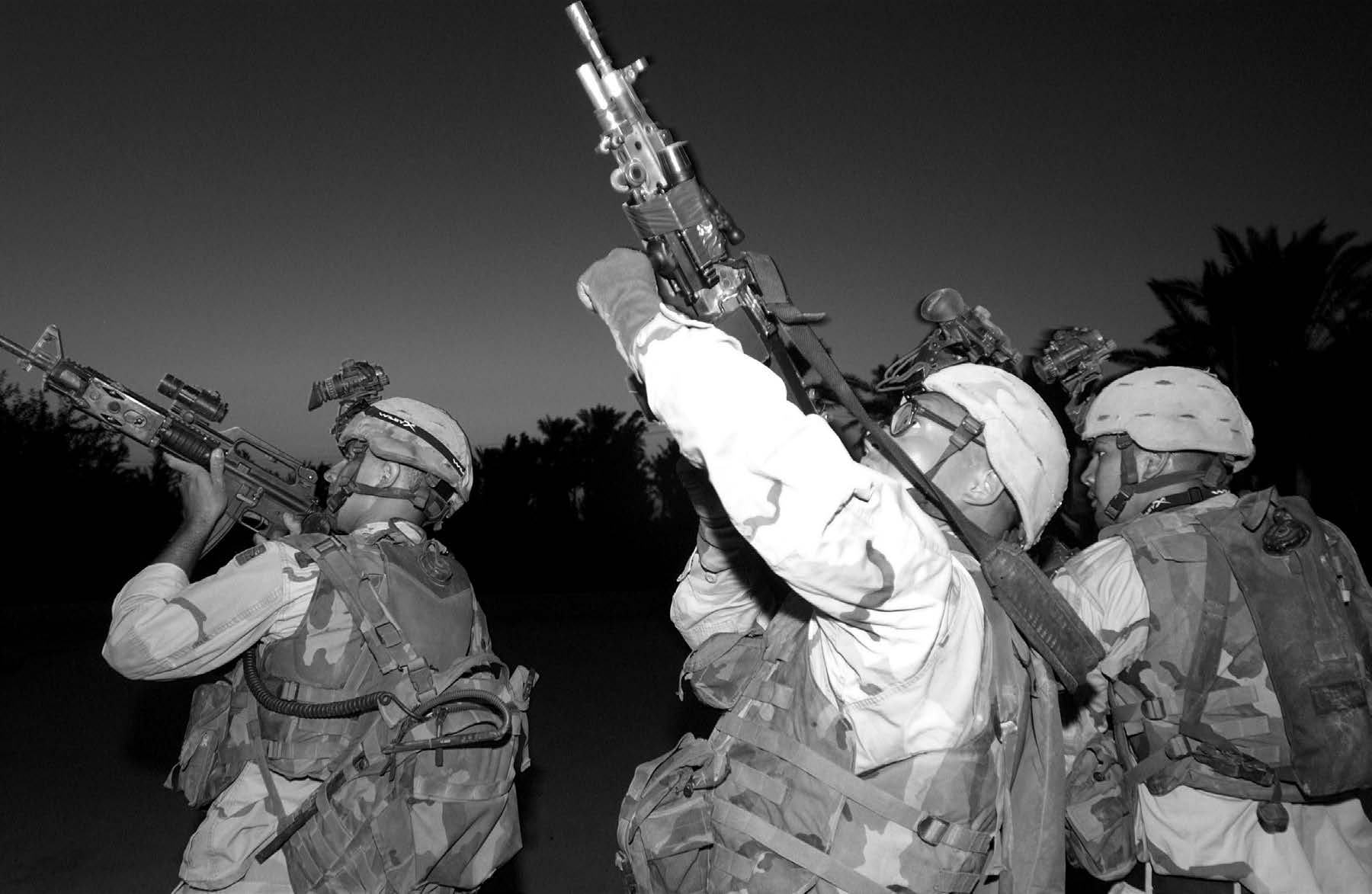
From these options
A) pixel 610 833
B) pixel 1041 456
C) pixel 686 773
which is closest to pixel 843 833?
pixel 686 773

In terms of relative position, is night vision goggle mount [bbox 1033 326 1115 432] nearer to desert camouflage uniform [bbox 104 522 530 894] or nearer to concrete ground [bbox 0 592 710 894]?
desert camouflage uniform [bbox 104 522 530 894]

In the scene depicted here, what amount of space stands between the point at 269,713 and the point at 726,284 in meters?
2.20

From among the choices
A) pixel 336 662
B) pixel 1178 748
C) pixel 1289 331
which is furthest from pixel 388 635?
pixel 1289 331

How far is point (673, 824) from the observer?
80.7 inches

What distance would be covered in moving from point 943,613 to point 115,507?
51.9 ft

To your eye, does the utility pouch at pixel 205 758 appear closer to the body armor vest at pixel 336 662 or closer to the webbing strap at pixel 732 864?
the body armor vest at pixel 336 662

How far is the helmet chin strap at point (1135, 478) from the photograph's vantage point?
3332 mm

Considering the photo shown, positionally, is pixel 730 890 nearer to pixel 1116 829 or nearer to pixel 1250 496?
pixel 1116 829

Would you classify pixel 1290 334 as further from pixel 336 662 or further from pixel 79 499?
pixel 79 499

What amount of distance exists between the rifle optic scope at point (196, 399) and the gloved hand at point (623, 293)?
240 cm

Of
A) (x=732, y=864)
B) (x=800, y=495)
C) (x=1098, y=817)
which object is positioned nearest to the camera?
(x=800, y=495)

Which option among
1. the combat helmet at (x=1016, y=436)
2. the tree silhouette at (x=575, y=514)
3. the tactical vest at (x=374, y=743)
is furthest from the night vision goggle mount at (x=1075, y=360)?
the tree silhouette at (x=575, y=514)

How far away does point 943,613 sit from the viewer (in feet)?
5.30

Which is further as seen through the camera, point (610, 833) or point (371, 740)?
point (610, 833)
